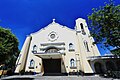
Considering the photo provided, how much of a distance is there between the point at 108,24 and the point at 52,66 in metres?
15.2

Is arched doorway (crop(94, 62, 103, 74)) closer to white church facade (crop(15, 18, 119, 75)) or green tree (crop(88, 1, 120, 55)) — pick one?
white church facade (crop(15, 18, 119, 75))

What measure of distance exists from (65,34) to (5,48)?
15.6m

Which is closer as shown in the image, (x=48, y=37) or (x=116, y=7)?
(x=116, y=7)

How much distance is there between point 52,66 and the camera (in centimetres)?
2483

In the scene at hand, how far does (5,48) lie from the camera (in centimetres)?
1310

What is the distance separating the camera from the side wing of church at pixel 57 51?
74.8 feet

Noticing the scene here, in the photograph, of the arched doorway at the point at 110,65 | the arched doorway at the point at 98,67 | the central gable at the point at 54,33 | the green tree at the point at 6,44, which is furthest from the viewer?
the central gable at the point at 54,33

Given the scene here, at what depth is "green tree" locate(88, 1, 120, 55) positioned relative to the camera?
14797 millimetres

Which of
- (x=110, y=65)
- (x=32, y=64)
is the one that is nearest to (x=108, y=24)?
(x=110, y=65)

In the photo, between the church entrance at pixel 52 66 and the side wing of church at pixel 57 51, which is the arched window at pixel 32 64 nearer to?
the side wing of church at pixel 57 51

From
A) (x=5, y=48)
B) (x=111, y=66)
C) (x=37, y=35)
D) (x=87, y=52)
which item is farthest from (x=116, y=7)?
(x=37, y=35)

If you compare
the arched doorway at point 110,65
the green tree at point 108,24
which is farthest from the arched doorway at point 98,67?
the green tree at point 108,24

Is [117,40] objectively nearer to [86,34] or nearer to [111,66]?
[111,66]

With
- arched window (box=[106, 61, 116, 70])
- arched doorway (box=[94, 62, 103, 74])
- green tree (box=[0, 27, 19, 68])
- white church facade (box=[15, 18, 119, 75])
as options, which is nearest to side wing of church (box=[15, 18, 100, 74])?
white church facade (box=[15, 18, 119, 75])
